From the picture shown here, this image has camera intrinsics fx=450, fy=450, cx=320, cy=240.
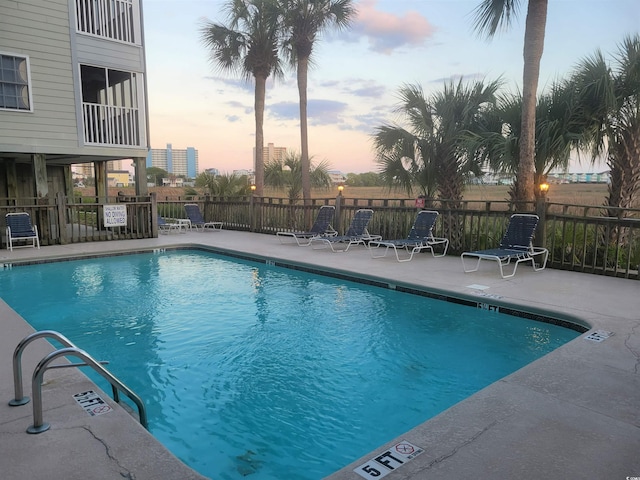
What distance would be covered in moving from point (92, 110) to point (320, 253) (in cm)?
753

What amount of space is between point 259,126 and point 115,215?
6.47 m

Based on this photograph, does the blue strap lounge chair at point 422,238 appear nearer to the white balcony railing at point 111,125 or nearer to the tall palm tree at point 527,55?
the tall palm tree at point 527,55

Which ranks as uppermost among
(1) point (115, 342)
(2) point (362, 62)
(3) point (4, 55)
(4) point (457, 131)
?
(2) point (362, 62)

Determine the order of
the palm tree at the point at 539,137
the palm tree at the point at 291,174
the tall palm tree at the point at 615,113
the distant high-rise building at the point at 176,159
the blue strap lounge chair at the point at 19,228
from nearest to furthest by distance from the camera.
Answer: the tall palm tree at the point at 615,113
the palm tree at the point at 539,137
the blue strap lounge chair at the point at 19,228
the palm tree at the point at 291,174
the distant high-rise building at the point at 176,159

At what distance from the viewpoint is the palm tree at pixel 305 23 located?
13625mm

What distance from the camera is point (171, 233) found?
1352cm

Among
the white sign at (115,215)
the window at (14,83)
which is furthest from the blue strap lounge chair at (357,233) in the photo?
the window at (14,83)

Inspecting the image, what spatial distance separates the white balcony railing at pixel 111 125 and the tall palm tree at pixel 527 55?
9058mm

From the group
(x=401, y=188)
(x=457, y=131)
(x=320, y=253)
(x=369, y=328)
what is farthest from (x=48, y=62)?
(x=369, y=328)

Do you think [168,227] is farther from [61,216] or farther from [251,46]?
[251,46]

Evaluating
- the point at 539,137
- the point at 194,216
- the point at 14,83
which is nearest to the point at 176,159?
the point at 194,216

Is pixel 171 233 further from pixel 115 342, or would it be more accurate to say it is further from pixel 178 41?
pixel 115 342

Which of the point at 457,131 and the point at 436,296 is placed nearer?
the point at 436,296

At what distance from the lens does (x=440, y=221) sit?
30.9 feet
